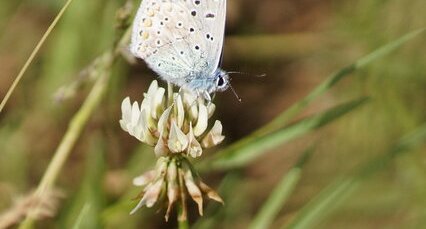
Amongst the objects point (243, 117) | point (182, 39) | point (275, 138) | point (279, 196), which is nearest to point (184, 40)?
point (182, 39)

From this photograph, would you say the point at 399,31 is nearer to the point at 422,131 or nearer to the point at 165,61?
the point at 422,131

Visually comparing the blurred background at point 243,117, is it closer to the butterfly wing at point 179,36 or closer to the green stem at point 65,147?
the green stem at point 65,147

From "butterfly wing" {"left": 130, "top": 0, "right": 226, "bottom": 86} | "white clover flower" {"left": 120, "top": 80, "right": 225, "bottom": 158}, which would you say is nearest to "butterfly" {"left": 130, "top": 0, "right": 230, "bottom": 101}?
"butterfly wing" {"left": 130, "top": 0, "right": 226, "bottom": 86}

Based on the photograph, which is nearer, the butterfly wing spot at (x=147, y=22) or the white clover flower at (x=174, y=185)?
the white clover flower at (x=174, y=185)

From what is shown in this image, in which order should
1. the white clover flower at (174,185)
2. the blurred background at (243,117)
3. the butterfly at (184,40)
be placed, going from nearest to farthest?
the white clover flower at (174,185), the butterfly at (184,40), the blurred background at (243,117)

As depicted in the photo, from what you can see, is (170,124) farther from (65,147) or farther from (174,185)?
(65,147)

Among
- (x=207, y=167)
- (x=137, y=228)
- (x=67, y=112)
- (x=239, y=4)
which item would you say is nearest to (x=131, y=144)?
(x=67, y=112)

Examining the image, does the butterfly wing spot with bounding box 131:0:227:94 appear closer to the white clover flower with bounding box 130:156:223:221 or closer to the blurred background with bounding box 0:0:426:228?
the white clover flower with bounding box 130:156:223:221

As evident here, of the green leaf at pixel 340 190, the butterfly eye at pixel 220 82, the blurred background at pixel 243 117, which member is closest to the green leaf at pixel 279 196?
the green leaf at pixel 340 190
